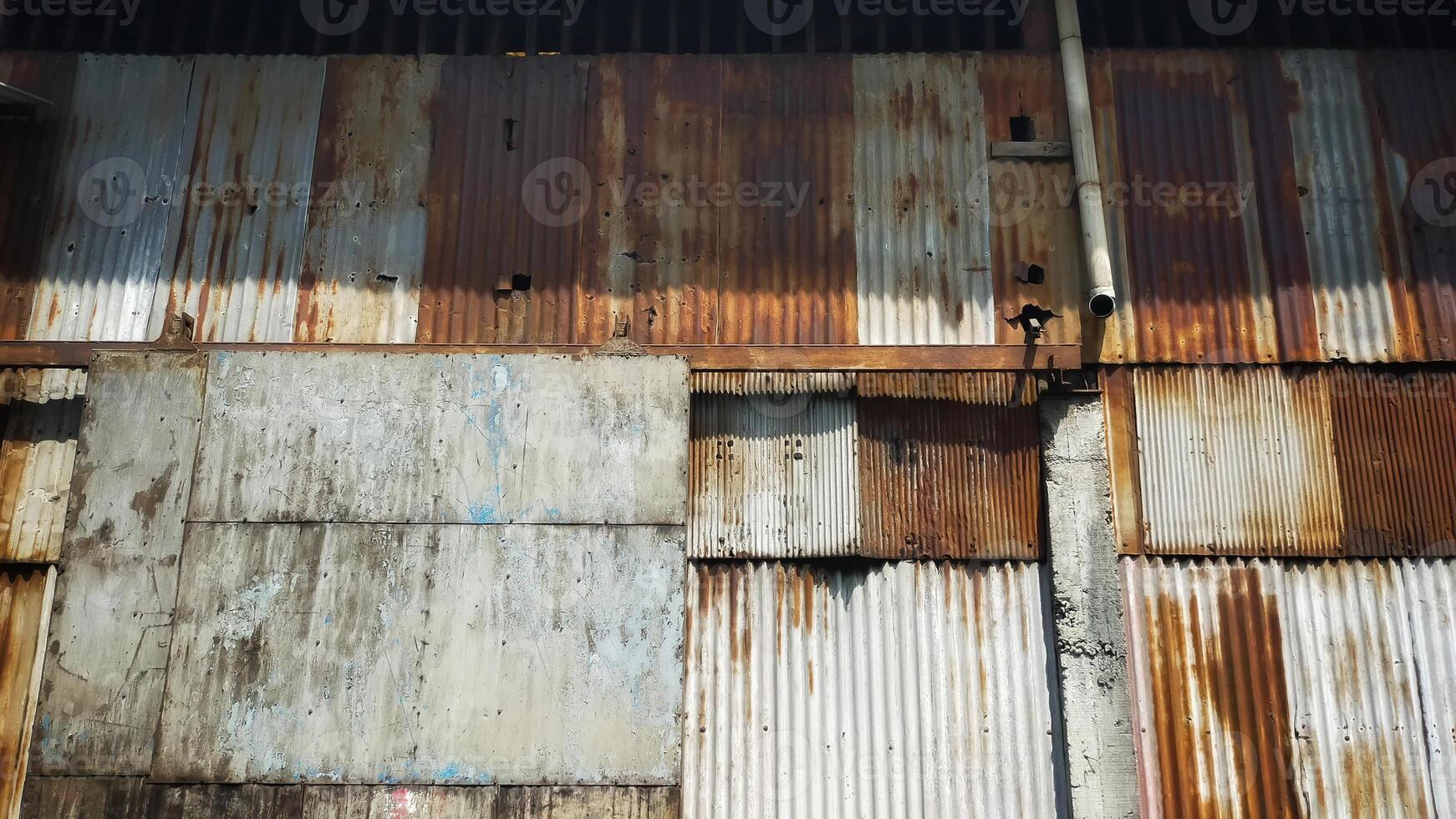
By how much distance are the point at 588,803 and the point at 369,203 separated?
5638 millimetres

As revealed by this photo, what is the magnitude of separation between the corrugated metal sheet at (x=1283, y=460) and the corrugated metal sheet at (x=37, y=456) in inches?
356

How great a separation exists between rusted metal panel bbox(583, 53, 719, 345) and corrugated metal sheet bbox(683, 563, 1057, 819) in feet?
7.94

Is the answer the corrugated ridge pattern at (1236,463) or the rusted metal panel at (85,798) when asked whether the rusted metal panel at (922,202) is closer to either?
the corrugated ridge pattern at (1236,463)

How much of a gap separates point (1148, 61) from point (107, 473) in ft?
32.7

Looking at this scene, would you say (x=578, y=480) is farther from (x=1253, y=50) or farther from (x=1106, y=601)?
(x=1253, y=50)

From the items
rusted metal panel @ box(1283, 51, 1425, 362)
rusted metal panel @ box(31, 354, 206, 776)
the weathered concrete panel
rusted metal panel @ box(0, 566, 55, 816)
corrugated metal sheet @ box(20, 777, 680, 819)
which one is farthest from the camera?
rusted metal panel @ box(1283, 51, 1425, 362)

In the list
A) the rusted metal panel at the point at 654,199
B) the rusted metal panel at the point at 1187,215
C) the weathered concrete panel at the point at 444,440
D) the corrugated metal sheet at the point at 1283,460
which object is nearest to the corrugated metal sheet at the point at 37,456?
the weathered concrete panel at the point at 444,440

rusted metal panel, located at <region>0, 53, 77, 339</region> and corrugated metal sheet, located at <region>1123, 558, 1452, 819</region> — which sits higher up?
rusted metal panel, located at <region>0, 53, 77, 339</region>

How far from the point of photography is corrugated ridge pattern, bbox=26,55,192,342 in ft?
24.1

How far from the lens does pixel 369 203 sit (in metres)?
7.62

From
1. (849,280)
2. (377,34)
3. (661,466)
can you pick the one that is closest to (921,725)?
(661,466)

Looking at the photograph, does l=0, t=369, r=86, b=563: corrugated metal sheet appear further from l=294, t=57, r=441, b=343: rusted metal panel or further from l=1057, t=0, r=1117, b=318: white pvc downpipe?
l=1057, t=0, r=1117, b=318: white pvc downpipe

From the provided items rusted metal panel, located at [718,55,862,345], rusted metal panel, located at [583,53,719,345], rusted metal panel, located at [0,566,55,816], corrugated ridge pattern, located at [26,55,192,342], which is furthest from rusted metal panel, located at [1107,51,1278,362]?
rusted metal panel, located at [0,566,55,816]

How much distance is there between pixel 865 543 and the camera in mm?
6805
